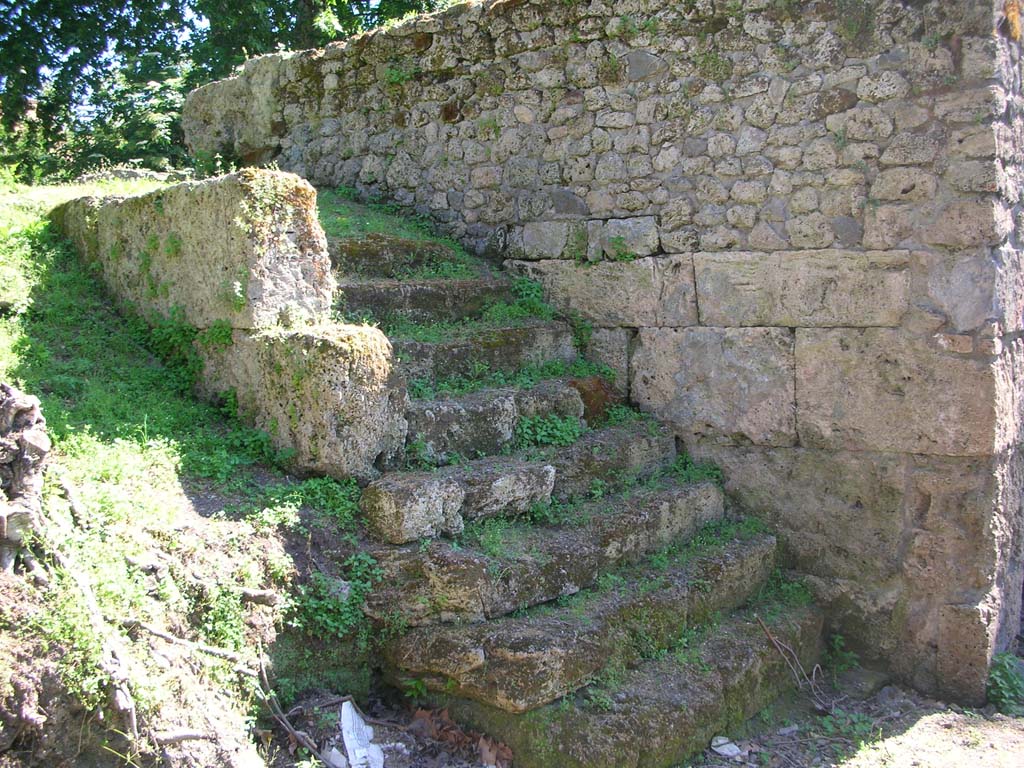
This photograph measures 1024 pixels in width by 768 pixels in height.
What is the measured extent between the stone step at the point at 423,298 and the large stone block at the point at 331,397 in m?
0.79

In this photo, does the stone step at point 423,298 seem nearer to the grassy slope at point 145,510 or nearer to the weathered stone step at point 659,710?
the grassy slope at point 145,510

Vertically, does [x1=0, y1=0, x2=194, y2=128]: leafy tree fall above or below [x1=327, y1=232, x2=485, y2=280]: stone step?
above

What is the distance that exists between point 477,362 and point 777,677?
233 cm

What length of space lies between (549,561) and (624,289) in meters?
2.10

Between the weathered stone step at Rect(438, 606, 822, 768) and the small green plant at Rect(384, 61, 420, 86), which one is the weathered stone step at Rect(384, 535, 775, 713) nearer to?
the weathered stone step at Rect(438, 606, 822, 768)

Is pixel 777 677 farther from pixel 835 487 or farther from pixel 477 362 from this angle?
pixel 477 362

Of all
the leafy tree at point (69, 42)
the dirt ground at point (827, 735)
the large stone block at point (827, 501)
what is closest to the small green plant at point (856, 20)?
the large stone block at point (827, 501)

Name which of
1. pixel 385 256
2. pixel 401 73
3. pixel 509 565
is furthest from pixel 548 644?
pixel 401 73

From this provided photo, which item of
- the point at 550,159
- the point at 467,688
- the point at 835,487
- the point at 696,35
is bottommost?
the point at 467,688

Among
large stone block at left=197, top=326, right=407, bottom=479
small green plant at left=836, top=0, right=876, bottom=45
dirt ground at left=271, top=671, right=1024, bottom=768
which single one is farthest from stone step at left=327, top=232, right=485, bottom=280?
dirt ground at left=271, top=671, right=1024, bottom=768

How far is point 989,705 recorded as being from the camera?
184 inches

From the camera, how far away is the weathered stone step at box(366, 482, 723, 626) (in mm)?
3879

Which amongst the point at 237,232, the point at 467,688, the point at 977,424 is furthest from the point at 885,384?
the point at 237,232

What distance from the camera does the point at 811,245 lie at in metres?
4.91
